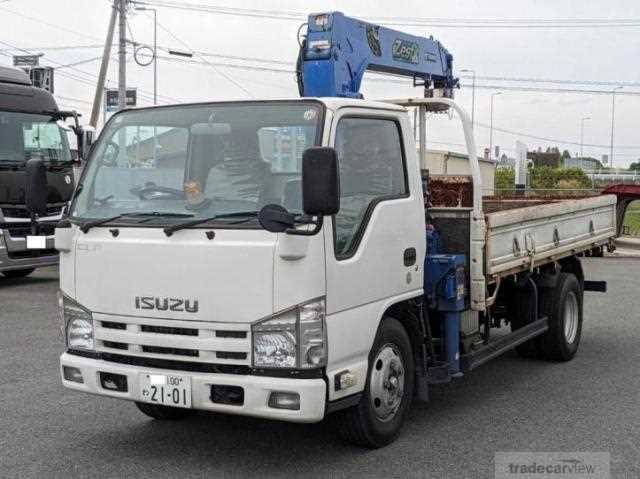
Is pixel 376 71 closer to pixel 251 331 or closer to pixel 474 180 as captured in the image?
pixel 474 180

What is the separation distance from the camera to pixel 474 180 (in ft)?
20.2

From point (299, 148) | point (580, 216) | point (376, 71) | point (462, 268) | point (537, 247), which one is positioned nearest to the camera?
point (299, 148)

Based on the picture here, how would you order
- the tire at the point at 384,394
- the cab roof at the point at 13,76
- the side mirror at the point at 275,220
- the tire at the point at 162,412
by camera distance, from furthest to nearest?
the cab roof at the point at 13,76
the tire at the point at 162,412
the tire at the point at 384,394
the side mirror at the point at 275,220

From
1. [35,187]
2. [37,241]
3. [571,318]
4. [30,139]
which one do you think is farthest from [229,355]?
[30,139]

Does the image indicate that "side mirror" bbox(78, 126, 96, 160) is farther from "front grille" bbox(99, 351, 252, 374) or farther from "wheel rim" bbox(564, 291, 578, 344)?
"front grille" bbox(99, 351, 252, 374)

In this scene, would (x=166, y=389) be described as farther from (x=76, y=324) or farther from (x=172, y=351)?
(x=76, y=324)

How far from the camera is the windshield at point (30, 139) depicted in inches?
535

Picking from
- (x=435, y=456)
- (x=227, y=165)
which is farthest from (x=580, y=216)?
(x=227, y=165)

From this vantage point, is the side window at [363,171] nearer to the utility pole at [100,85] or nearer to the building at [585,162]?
the utility pole at [100,85]

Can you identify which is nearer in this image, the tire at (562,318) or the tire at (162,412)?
the tire at (162,412)

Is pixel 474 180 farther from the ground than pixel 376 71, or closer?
closer

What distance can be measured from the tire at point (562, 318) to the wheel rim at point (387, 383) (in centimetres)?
285

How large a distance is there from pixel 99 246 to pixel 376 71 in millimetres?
5809

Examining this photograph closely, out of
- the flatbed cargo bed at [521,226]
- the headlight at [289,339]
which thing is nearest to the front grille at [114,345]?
the headlight at [289,339]
